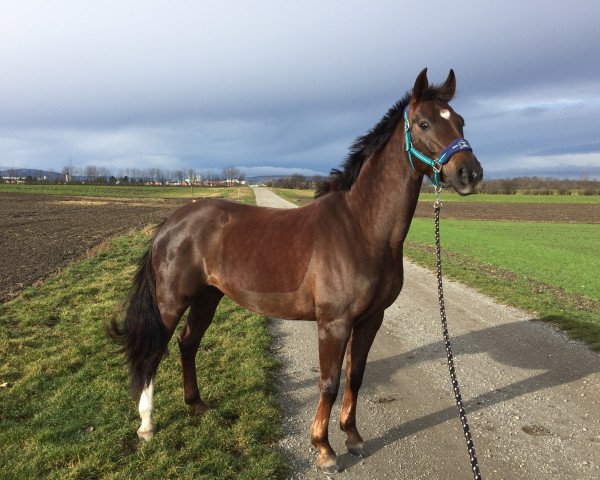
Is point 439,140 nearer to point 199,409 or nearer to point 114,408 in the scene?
point 199,409

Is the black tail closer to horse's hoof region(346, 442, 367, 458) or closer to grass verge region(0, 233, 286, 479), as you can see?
grass verge region(0, 233, 286, 479)

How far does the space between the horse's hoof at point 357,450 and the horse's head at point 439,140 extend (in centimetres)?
252

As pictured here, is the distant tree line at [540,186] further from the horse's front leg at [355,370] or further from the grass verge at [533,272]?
the horse's front leg at [355,370]

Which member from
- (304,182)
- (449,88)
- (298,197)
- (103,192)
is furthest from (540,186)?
(449,88)

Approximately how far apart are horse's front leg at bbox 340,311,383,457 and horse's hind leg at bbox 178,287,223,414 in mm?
1554

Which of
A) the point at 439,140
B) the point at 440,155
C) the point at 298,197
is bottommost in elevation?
the point at 298,197

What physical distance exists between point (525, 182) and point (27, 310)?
116117 mm

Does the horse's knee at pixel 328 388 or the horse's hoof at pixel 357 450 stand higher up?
the horse's knee at pixel 328 388

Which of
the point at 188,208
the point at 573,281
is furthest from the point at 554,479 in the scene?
the point at 573,281

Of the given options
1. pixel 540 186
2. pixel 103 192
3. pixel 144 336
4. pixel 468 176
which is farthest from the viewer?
pixel 540 186

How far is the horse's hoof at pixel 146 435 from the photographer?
3.88 meters

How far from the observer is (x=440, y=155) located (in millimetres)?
3090

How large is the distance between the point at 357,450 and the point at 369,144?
2.84 m

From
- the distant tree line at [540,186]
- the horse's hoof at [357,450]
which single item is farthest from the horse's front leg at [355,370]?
the distant tree line at [540,186]
